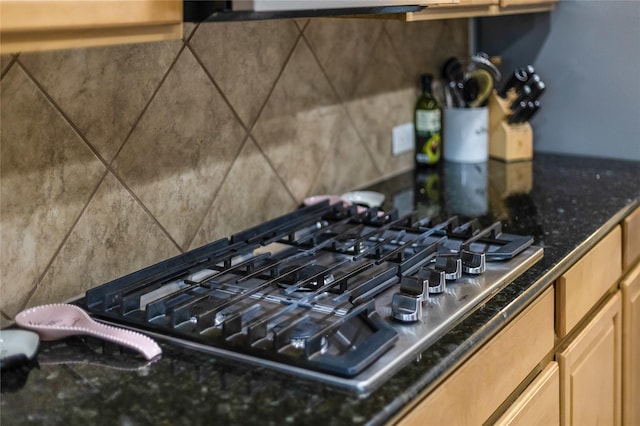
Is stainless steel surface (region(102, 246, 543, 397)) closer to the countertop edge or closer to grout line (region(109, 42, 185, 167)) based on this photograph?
the countertop edge

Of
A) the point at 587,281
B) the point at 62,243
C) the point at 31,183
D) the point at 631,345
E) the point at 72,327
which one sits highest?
the point at 31,183

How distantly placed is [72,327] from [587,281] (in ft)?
3.53

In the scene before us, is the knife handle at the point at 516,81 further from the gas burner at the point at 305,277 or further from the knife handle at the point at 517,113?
the gas burner at the point at 305,277

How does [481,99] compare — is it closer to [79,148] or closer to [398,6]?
[398,6]

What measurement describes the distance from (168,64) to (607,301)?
1125mm

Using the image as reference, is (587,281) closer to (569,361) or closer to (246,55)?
(569,361)

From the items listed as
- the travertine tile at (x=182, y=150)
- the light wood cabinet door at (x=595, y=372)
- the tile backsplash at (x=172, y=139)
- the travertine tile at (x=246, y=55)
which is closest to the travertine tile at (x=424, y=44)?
the tile backsplash at (x=172, y=139)

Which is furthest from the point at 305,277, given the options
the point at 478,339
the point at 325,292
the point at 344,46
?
the point at 344,46

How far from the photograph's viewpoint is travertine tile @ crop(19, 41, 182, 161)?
4.80 feet

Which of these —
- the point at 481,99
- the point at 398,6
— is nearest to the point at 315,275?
the point at 398,6

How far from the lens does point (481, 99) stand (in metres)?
2.59

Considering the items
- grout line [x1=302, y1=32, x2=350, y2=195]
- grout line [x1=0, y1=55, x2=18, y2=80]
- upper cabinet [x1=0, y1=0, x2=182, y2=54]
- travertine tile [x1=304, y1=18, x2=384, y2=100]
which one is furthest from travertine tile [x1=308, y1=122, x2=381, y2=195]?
upper cabinet [x1=0, y1=0, x2=182, y2=54]

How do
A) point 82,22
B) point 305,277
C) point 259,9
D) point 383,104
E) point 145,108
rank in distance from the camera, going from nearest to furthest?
point 82,22
point 259,9
point 305,277
point 145,108
point 383,104

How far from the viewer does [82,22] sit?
103cm
